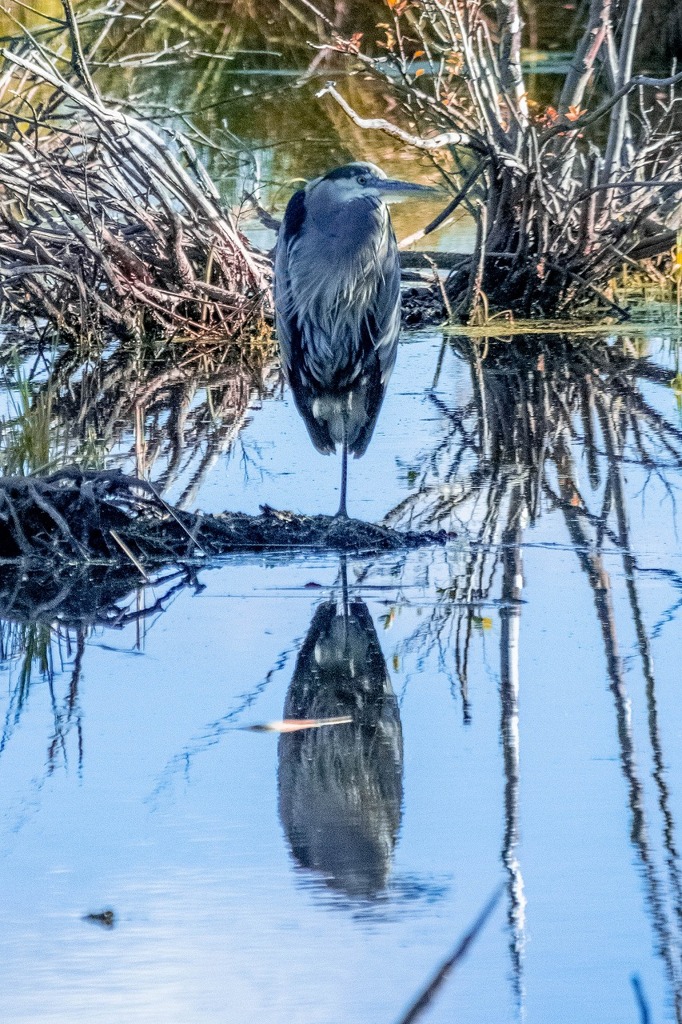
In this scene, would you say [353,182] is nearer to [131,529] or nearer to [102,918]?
[131,529]

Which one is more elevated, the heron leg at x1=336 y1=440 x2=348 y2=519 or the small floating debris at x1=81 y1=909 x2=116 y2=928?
the heron leg at x1=336 y1=440 x2=348 y2=519

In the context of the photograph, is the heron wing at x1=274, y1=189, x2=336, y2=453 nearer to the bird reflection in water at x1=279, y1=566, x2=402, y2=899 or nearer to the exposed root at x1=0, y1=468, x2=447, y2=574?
the exposed root at x1=0, y1=468, x2=447, y2=574

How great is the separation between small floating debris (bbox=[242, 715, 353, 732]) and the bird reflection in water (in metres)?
0.02

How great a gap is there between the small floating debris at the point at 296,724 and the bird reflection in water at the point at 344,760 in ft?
0.07

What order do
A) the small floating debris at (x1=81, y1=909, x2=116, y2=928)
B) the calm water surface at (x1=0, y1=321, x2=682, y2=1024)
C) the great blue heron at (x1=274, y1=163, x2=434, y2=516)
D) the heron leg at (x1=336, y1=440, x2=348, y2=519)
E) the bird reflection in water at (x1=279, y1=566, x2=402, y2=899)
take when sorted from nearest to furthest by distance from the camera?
the calm water surface at (x1=0, y1=321, x2=682, y2=1024) < the small floating debris at (x1=81, y1=909, x2=116, y2=928) < the bird reflection in water at (x1=279, y1=566, x2=402, y2=899) < the heron leg at (x1=336, y1=440, x2=348, y2=519) < the great blue heron at (x1=274, y1=163, x2=434, y2=516)

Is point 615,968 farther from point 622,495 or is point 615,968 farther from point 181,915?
point 622,495

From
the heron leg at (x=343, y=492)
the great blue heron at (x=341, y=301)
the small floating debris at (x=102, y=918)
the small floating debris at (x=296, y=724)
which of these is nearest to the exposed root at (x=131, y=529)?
the heron leg at (x=343, y=492)

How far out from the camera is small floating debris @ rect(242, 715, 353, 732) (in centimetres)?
338

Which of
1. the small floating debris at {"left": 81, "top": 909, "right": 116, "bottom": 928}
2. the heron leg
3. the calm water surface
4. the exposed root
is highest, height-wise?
the heron leg

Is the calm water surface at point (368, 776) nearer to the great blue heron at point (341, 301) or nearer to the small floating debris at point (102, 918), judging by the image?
the small floating debris at point (102, 918)

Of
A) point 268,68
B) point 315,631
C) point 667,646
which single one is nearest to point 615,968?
point 667,646

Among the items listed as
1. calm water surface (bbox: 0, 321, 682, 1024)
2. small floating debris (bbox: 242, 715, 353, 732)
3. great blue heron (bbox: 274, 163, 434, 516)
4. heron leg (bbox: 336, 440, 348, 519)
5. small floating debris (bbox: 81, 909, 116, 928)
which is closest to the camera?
calm water surface (bbox: 0, 321, 682, 1024)

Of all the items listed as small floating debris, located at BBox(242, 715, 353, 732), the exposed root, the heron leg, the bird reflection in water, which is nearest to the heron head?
the heron leg

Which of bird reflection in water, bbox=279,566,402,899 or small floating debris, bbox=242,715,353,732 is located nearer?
bird reflection in water, bbox=279,566,402,899
